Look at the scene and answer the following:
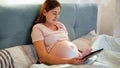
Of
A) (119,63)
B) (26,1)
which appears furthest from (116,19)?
(26,1)

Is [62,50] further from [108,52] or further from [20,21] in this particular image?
[108,52]

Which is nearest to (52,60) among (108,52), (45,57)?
(45,57)

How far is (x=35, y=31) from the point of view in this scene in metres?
1.48

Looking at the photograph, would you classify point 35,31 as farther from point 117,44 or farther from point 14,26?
point 117,44

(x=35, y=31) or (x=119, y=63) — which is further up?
(x=35, y=31)

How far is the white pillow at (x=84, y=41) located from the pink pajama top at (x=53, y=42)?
291 mm

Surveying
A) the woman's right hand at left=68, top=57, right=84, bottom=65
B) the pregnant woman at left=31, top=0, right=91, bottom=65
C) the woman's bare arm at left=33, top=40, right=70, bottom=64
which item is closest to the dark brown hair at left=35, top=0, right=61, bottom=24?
the pregnant woman at left=31, top=0, right=91, bottom=65

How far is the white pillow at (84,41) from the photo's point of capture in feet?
6.13

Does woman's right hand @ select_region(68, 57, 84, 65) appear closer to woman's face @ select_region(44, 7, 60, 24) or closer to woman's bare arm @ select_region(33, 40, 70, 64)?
woman's bare arm @ select_region(33, 40, 70, 64)

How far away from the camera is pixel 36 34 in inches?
58.0

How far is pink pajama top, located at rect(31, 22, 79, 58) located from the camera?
1.49 m

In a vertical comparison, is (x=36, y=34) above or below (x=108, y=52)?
above

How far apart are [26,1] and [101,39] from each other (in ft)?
2.58

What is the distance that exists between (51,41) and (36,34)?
5.4 inches
